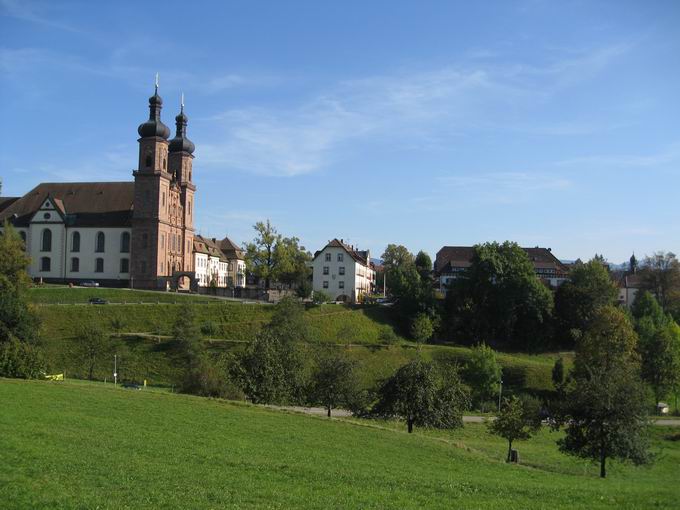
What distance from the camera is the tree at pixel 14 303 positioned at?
47031 millimetres

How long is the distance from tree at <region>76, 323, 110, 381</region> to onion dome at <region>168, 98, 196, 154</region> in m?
39.7

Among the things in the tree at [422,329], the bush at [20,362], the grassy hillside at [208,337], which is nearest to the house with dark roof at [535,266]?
the tree at [422,329]

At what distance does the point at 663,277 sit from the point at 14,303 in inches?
3296

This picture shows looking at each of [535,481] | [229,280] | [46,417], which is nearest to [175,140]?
[229,280]

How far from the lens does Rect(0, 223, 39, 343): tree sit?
154 ft

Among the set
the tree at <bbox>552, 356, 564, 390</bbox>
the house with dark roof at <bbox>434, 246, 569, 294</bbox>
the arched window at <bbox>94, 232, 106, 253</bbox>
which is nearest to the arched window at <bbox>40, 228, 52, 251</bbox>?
the arched window at <bbox>94, 232, 106, 253</bbox>

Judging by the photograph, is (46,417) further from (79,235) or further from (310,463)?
(79,235)

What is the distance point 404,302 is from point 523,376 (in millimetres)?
19297

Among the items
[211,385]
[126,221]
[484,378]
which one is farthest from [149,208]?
[211,385]

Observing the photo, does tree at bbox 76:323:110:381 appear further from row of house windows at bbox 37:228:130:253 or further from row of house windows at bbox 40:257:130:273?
row of house windows at bbox 37:228:130:253

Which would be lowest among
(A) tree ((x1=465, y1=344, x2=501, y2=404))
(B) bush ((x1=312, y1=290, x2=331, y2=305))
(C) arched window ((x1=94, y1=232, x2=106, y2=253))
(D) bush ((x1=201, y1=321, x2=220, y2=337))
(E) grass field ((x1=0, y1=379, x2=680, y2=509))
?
Answer: (A) tree ((x1=465, y1=344, x2=501, y2=404))

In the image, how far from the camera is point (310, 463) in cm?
1938

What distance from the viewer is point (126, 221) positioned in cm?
8381

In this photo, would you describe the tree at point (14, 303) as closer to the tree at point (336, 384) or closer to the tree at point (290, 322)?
the tree at point (290, 322)
